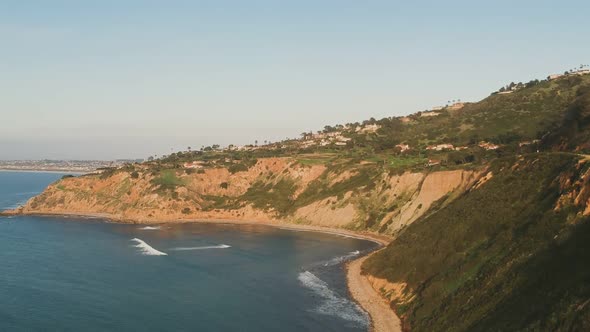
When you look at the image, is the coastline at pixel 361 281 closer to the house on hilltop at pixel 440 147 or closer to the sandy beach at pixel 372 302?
the sandy beach at pixel 372 302

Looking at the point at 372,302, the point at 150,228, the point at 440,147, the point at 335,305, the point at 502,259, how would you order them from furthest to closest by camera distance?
1. the point at 440,147
2. the point at 150,228
3. the point at 372,302
4. the point at 335,305
5. the point at 502,259

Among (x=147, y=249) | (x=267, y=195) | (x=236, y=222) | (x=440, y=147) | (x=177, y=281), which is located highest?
(x=440, y=147)

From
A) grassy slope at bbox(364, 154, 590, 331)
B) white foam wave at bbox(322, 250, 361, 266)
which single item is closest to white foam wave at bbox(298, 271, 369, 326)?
grassy slope at bbox(364, 154, 590, 331)

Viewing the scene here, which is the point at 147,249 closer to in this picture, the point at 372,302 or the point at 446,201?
the point at 372,302

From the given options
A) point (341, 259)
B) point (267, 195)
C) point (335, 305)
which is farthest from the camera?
point (267, 195)

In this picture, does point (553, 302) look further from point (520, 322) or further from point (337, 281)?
point (337, 281)

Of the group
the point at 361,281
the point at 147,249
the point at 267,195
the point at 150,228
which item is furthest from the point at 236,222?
the point at 361,281

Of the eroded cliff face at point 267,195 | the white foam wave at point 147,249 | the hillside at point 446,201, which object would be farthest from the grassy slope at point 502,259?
the white foam wave at point 147,249

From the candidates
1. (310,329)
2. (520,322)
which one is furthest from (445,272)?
(520,322)
